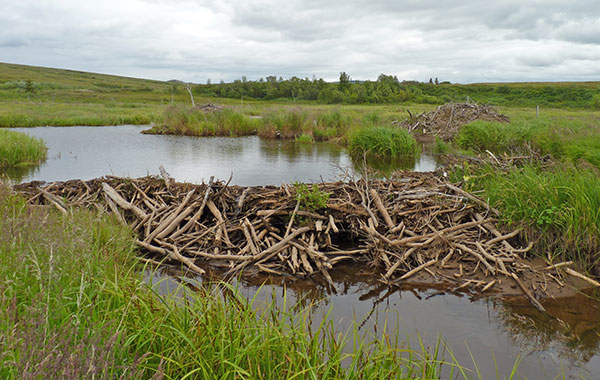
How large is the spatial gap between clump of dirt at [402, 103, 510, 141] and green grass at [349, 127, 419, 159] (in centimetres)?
643

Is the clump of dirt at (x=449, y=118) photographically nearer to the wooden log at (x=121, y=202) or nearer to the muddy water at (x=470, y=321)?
the muddy water at (x=470, y=321)

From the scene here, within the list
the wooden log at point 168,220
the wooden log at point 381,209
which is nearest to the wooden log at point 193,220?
the wooden log at point 168,220

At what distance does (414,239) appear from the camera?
19.8 ft

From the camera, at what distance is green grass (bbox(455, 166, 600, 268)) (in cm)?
568

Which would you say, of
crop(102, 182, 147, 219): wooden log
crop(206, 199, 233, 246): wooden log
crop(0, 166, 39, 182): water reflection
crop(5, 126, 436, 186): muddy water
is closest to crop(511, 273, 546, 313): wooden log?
crop(206, 199, 233, 246): wooden log

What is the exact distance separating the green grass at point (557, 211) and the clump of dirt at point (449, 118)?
16.8m

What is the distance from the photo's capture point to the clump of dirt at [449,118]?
23.5m

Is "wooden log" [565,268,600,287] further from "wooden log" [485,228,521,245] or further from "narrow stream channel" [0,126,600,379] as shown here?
"wooden log" [485,228,521,245]

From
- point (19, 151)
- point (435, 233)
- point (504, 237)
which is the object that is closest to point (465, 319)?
point (435, 233)

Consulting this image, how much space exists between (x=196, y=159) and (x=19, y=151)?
18.8 feet

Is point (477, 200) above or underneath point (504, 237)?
above

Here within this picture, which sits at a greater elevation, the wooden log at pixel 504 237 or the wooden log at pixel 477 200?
the wooden log at pixel 477 200

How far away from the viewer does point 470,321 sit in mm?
4859

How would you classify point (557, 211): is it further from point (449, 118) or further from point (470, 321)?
point (449, 118)
